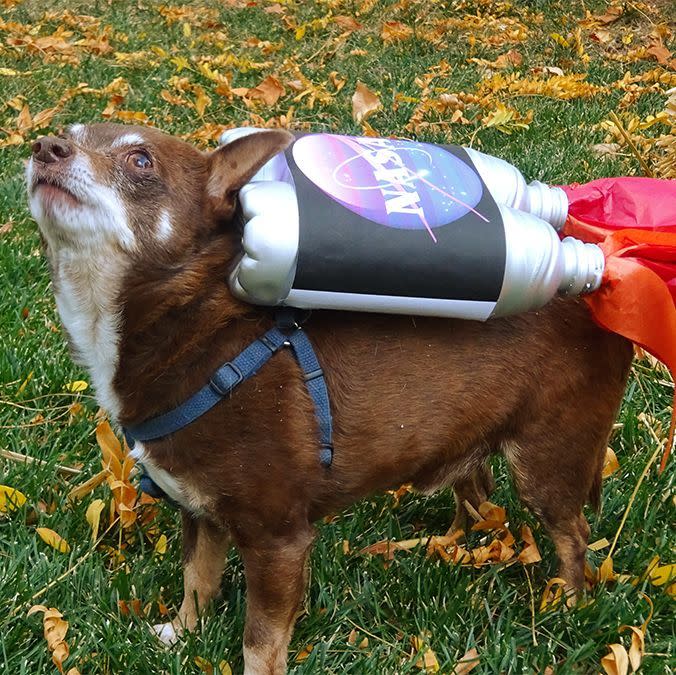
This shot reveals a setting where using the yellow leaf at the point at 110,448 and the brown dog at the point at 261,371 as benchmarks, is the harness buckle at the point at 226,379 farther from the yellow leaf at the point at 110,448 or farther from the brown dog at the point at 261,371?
the yellow leaf at the point at 110,448

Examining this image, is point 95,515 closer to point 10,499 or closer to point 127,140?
point 10,499

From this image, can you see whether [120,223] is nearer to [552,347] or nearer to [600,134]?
[552,347]

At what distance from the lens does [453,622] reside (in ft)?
8.48

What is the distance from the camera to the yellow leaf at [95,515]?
2762mm

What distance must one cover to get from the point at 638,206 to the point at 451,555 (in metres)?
1.21

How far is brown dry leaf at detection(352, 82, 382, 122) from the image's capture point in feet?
18.3

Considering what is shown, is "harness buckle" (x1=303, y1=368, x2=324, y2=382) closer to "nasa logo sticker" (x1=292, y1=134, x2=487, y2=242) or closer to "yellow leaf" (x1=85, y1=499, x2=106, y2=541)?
"nasa logo sticker" (x1=292, y1=134, x2=487, y2=242)

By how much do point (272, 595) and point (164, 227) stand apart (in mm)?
967

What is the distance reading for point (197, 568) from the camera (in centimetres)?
254

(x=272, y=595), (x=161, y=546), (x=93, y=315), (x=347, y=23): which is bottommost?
(x=347, y=23)

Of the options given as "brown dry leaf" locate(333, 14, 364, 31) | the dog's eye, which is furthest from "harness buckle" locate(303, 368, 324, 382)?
"brown dry leaf" locate(333, 14, 364, 31)

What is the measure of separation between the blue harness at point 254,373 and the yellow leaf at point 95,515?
26.2 inches

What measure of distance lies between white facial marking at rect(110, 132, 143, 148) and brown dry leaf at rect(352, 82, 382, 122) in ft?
11.8

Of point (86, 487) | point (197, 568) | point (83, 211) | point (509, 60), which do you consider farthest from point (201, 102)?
point (83, 211)
